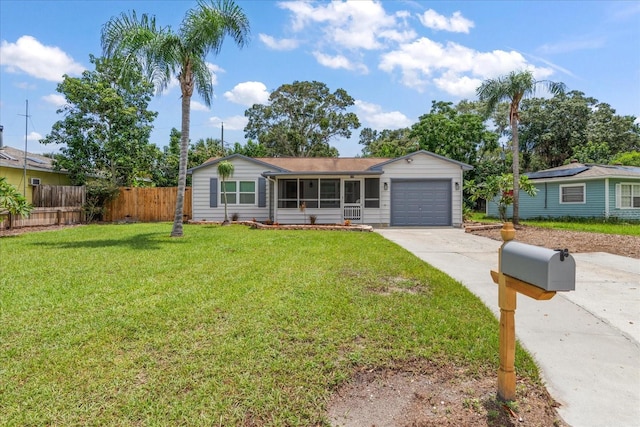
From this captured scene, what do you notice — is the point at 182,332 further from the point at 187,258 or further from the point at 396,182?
the point at 396,182

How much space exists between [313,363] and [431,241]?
28.2 ft

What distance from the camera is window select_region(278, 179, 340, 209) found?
1645 centimetres

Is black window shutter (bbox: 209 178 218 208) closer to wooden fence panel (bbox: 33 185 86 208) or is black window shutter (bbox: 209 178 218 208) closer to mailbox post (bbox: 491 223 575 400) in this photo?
wooden fence panel (bbox: 33 185 86 208)

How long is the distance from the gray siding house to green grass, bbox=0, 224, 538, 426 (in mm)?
9646

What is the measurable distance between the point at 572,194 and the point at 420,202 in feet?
30.0

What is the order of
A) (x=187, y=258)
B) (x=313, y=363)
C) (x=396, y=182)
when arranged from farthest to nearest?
(x=396, y=182), (x=187, y=258), (x=313, y=363)

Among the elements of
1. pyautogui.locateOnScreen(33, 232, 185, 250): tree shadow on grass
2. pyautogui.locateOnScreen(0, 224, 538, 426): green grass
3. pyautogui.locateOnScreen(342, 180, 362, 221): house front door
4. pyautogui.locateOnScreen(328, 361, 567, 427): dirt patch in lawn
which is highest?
pyautogui.locateOnScreen(342, 180, 362, 221): house front door

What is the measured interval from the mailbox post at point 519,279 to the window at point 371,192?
14056 mm

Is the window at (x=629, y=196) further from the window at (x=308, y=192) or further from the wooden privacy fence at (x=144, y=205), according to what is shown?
the wooden privacy fence at (x=144, y=205)

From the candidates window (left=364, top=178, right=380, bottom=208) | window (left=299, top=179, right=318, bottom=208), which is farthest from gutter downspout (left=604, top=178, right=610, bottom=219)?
window (left=299, top=179, right=318, bottom=208)

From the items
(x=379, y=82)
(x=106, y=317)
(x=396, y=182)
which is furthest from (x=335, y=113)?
(x=106, y=317)

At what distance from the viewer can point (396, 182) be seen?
16109 millimetres

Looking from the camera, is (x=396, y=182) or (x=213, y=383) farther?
(x=396, y=182)

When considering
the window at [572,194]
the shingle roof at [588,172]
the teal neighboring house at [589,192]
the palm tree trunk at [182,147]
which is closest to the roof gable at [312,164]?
the palm tree trunk at [182,147]
